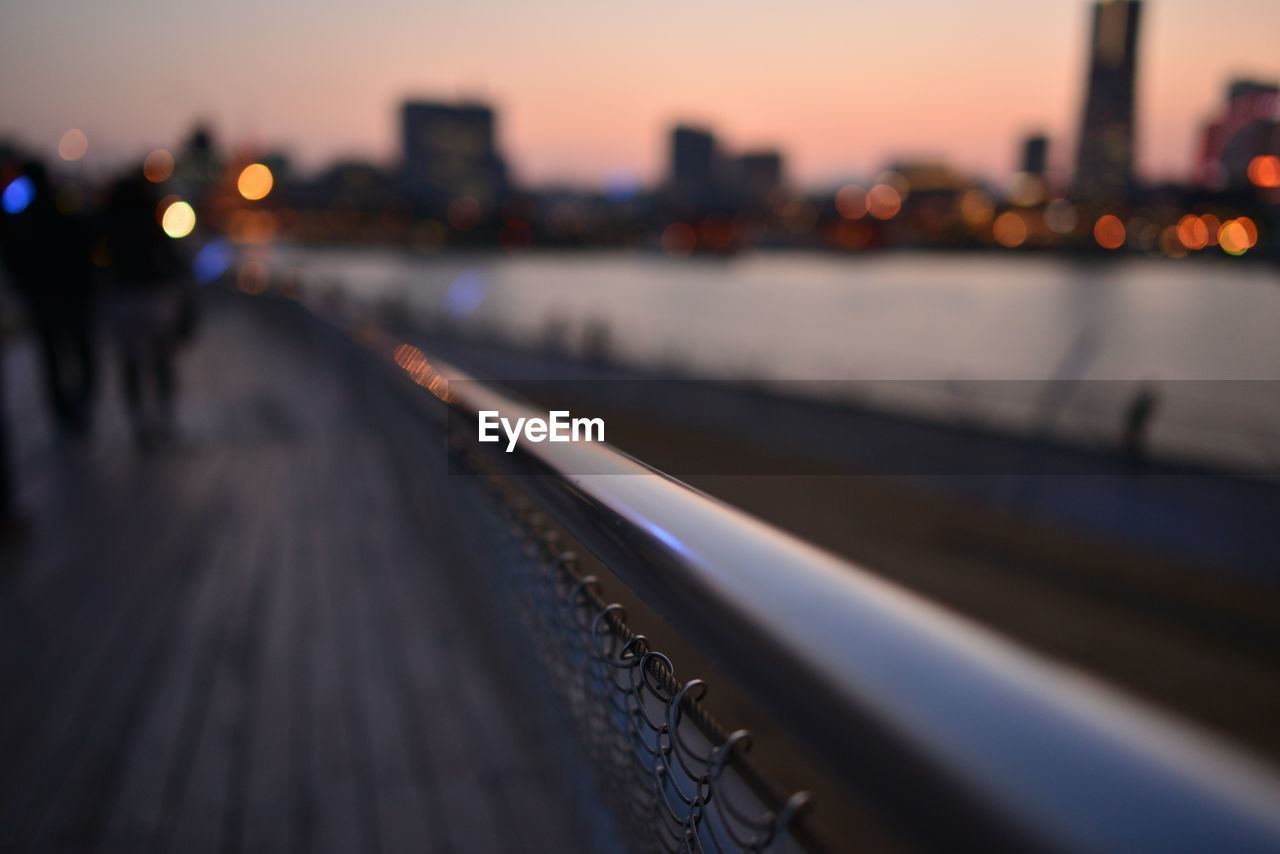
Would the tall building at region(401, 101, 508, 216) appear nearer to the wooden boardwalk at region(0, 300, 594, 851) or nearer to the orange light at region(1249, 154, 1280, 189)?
the orange light at region(1249, 154, 1280, 189)

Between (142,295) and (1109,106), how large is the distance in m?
15.1

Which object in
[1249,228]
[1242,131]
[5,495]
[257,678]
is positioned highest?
[1242,131]

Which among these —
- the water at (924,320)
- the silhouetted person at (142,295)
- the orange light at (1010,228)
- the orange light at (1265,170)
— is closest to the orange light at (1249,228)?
the water at (924,320)

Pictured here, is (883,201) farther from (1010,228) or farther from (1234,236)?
(1234,236)

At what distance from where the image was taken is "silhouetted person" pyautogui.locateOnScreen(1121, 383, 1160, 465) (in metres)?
11.5

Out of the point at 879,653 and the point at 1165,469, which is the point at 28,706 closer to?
the point at 879,653

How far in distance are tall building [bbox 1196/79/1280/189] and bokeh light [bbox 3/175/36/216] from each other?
9745 millimetres

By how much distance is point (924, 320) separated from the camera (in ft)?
271

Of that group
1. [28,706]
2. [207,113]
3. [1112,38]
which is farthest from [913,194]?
[28,706]

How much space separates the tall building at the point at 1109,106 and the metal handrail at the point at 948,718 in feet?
43.6

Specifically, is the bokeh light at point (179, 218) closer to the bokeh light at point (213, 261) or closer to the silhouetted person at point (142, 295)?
the silhouetted person at point (142, 295)

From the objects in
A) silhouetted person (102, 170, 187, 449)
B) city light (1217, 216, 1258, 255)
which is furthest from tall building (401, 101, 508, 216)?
silhouetted person (102, 170, 187, 449)

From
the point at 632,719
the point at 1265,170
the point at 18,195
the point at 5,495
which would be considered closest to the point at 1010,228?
the point at 1265,170

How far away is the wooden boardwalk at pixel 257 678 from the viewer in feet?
7.39
